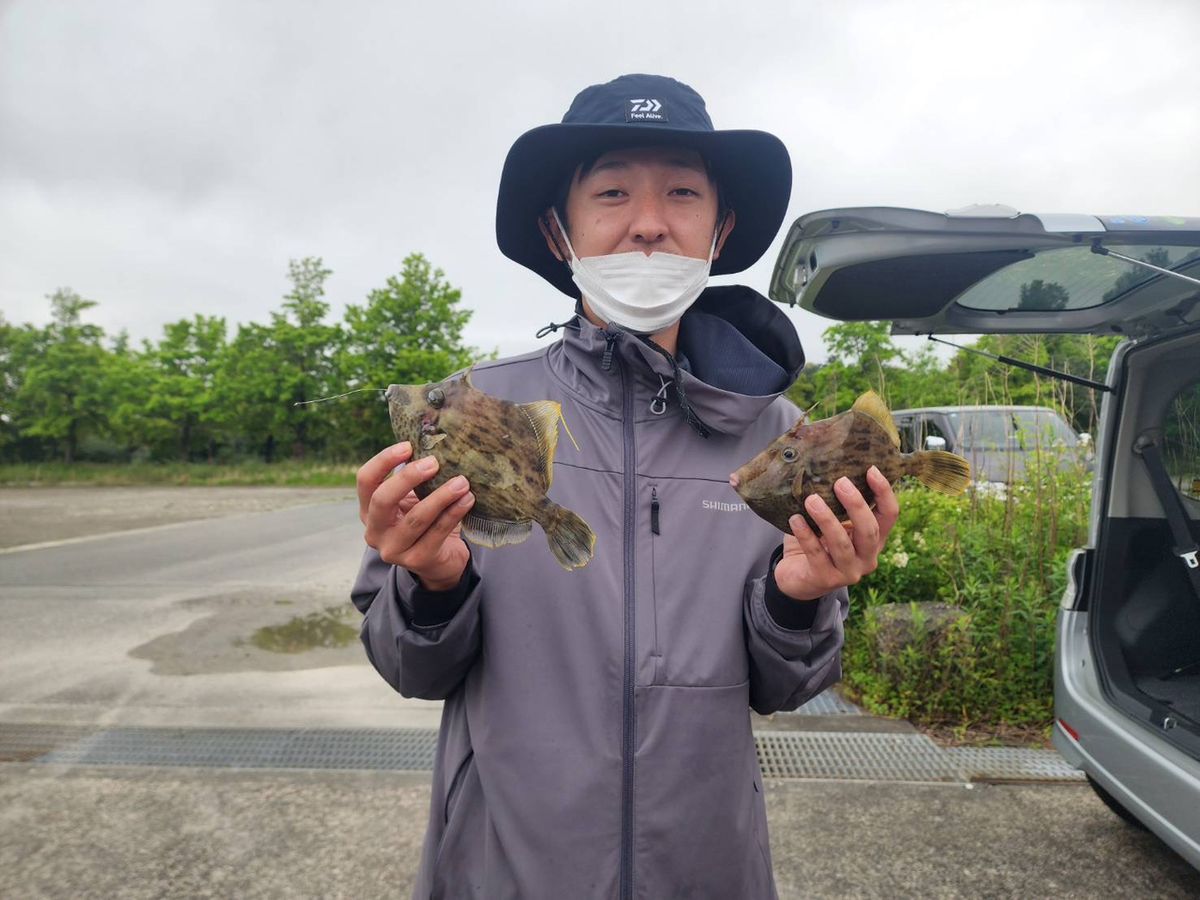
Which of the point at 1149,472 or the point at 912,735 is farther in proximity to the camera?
the point at 912,735

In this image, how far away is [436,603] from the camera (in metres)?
1.70

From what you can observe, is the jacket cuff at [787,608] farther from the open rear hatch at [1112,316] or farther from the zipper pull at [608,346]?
the open rear hatch at [1112,316]

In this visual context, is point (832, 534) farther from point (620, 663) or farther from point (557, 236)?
point (557, 236)

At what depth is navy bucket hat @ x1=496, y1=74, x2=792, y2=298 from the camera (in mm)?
1929

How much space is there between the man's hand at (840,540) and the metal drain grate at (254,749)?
3845 millimetres

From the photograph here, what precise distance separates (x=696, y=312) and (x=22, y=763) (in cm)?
525

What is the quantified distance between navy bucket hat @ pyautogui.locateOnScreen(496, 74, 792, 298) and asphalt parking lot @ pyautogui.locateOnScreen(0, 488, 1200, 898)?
10.2ft

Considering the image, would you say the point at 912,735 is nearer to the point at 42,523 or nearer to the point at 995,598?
the point at 995,598

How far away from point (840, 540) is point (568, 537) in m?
0.61

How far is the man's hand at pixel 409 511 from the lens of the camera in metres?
1.50

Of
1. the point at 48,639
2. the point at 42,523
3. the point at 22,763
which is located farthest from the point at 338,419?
the point at 22,763

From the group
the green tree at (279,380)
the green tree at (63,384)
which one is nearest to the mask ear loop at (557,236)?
the green tree at (279,380)

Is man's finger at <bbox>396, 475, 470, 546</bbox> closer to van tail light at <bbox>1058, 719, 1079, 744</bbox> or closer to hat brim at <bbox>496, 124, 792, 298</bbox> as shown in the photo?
hat brim at <bbox>496, 124, 792, 298</bbox>

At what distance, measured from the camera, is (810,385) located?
409cm
